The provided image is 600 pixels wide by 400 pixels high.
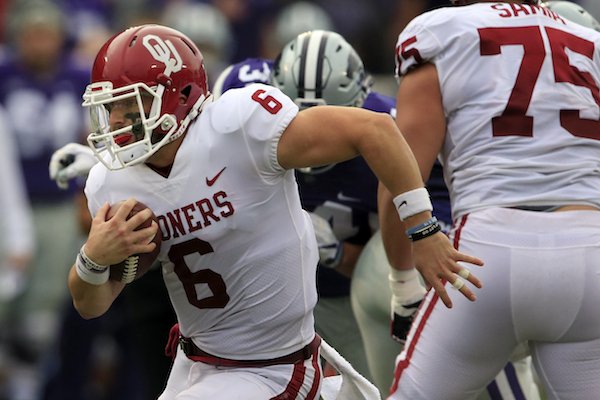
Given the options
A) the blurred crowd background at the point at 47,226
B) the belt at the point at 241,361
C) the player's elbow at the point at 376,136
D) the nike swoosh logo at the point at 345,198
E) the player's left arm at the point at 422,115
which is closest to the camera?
the player's elbow at the point at 376,136

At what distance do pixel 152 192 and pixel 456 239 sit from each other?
938 mm

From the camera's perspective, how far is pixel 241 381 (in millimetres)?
4066

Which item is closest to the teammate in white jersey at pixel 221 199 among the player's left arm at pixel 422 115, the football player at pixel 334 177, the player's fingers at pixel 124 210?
the player's fingers at pixel 124 210

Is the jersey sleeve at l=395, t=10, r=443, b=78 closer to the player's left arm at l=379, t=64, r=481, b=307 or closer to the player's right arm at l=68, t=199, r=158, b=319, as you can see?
the player's left arm at l=379, t=64, r=481, b=307

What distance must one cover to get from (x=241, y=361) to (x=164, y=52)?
0.96 metres

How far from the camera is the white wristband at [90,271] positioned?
12.9ft

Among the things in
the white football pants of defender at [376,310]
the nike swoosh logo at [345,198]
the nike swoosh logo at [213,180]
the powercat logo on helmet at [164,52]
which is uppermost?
the powercat logo on helmet at [164,52]

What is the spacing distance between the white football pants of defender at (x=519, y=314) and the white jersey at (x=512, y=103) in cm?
9

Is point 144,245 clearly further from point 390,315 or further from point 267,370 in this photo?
point 390,315

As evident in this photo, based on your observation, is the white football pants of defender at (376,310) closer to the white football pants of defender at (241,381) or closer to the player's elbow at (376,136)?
the white football pants of defender at (241,381)

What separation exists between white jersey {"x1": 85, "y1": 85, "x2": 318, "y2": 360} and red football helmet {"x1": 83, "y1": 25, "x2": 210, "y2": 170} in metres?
0.08

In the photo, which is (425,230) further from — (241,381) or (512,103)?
(241,381)

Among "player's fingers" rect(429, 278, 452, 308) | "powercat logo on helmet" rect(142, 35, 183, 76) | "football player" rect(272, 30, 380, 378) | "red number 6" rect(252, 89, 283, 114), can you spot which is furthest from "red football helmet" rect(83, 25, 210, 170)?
"football player" rect(272, 30, 380, 378)

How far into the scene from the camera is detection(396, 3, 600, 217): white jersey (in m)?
4.17
